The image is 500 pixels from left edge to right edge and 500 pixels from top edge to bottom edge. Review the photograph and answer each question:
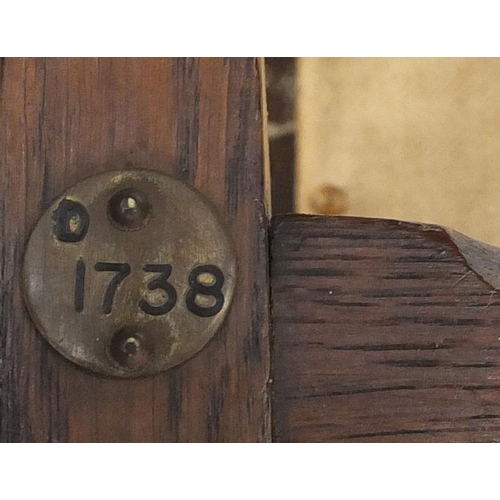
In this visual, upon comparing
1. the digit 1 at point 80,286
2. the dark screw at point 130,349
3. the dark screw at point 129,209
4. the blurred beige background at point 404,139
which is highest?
the blurred beige background at point 404,139

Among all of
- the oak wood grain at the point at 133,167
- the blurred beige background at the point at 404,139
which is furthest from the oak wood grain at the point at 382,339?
the blurred beige background at the point at 404,139

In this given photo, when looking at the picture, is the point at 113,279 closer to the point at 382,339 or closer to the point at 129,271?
the point at 129,271

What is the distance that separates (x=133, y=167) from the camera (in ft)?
1.78

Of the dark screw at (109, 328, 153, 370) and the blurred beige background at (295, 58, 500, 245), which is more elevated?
the blurred beige background at (295, 58, 500, 245)

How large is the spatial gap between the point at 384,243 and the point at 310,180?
2.16 ft

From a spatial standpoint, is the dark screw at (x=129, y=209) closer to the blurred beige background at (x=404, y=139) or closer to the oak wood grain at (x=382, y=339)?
the oak wood grain at (x=382, y=339)

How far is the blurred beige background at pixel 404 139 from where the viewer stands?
1.20 metres

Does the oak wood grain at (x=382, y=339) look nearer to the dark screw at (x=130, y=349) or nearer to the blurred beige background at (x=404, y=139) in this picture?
the dark screw at (x=130, y=349)

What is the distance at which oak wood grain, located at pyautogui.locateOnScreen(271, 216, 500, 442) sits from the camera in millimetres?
553

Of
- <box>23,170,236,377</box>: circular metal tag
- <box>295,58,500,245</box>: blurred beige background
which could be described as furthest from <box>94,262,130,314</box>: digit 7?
<box>295,58,500,245</box>: blurred beige background

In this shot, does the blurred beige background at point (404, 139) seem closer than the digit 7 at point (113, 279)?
No

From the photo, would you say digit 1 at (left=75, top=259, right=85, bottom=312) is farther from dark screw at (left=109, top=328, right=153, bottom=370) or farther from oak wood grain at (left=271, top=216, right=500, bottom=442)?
oak wood grain at (left=271, top=216, right=500, bottom=442)

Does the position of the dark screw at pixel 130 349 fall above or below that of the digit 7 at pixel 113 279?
below

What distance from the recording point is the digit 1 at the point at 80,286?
21.1 inches
